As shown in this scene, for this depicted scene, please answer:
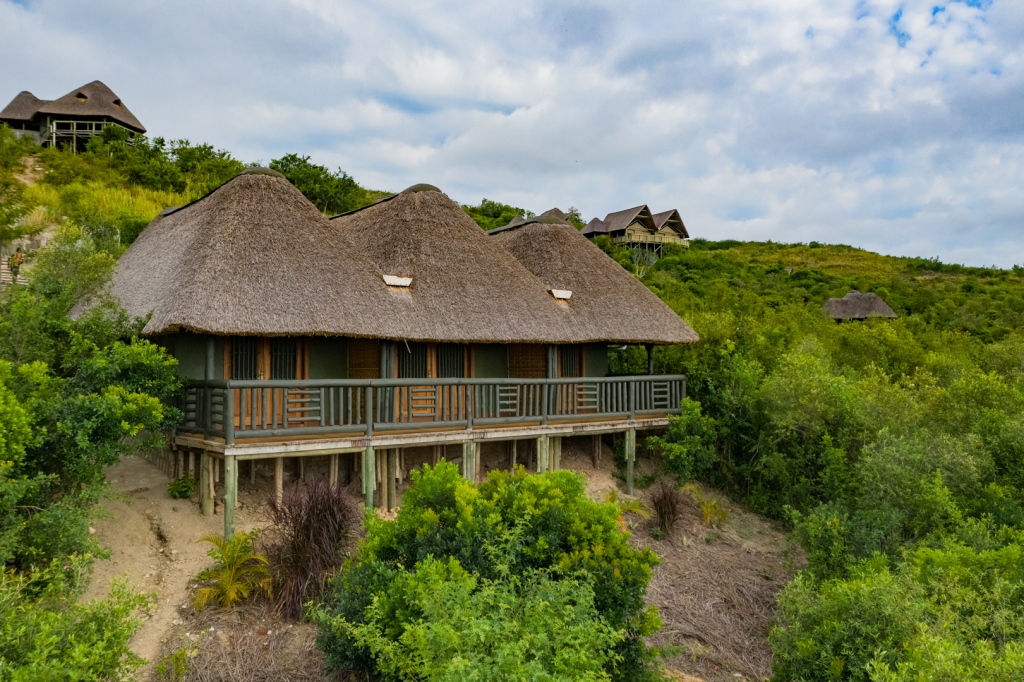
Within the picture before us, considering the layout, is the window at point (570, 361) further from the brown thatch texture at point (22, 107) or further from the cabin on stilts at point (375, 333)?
the brown thatch texture at point (22, 107)

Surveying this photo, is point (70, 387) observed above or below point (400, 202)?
below

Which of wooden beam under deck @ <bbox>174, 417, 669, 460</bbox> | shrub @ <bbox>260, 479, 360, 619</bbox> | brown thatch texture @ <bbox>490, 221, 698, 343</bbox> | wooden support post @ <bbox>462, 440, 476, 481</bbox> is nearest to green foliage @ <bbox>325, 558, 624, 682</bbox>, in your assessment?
shrub @ <bbox>260, 479, 360, 619</bbox>

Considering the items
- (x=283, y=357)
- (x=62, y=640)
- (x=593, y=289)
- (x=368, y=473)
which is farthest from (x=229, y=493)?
(x=593, y=289)

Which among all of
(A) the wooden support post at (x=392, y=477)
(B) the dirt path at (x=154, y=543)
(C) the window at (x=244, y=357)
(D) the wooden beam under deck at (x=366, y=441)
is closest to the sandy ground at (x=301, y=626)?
(B) the dirt path at (x=154, y=543)

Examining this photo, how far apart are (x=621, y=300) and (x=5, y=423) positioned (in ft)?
36.4

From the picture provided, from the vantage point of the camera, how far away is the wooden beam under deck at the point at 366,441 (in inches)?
375

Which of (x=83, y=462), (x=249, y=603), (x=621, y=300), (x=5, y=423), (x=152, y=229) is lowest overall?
(x=249, y=603)

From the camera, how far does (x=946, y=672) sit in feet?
16.6

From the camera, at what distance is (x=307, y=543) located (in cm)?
865

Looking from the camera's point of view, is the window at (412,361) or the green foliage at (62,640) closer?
the green foliage at (62,640)

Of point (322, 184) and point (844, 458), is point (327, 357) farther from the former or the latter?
point (322, 184)

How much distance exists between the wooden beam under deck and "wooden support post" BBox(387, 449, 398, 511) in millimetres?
359

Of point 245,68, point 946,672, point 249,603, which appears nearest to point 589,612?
point 946,672

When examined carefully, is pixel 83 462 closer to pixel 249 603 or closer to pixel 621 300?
pixel 249 603
